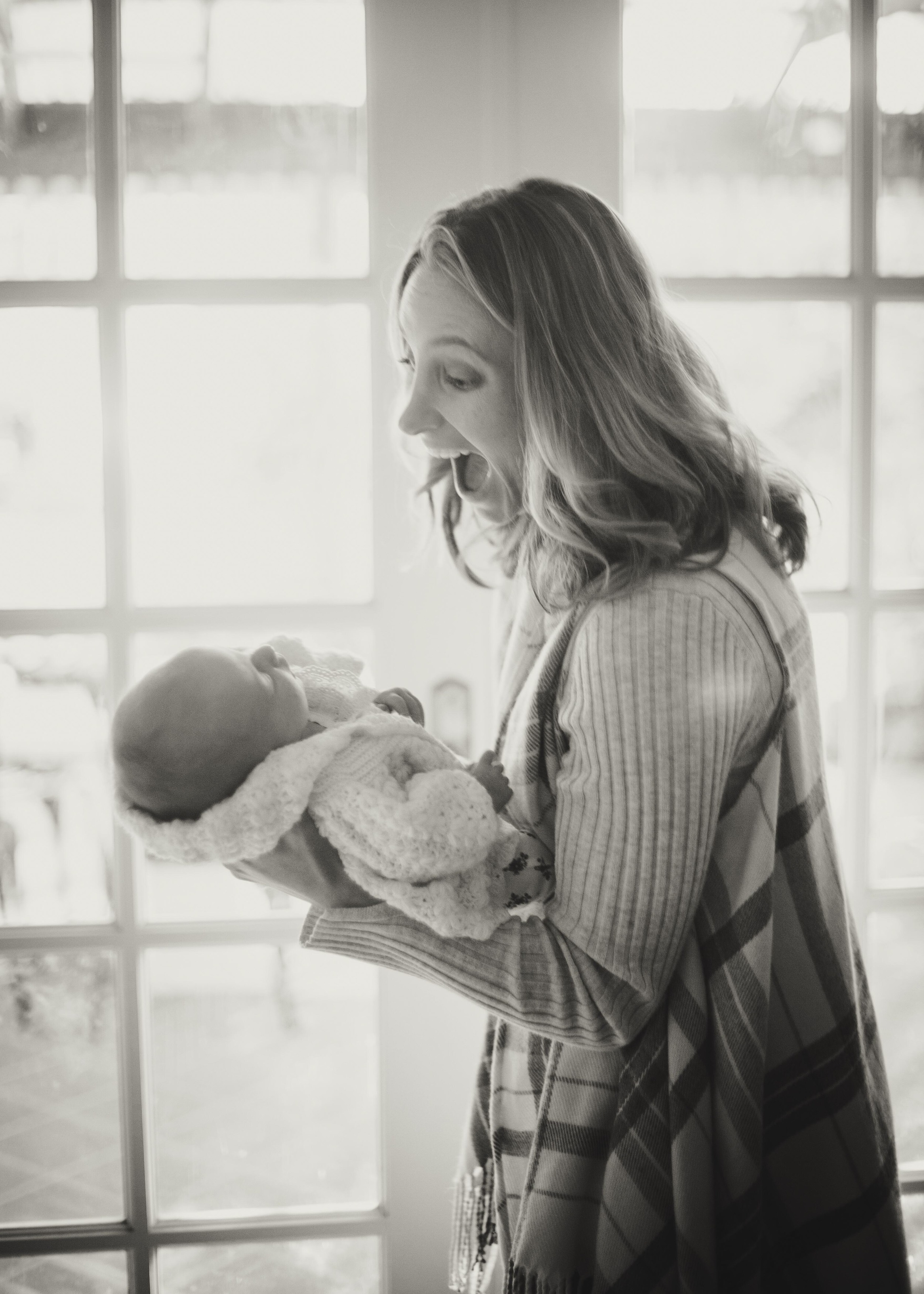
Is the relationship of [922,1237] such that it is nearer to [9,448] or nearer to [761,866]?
[761,866]

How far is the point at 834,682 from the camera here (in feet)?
4.08

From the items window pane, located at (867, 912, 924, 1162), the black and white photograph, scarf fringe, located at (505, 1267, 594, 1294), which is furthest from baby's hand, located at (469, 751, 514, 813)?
window pane, located at (867, 912, 924, 1162)

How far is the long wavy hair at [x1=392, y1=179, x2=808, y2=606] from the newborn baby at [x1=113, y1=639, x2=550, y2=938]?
23 cm

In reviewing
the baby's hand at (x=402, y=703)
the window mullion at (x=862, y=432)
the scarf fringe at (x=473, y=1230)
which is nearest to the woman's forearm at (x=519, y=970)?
the baby's hand at (x=402, y=703)

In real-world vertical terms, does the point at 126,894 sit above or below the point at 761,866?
below

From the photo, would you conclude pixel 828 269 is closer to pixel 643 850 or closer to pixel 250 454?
pixel 250 454

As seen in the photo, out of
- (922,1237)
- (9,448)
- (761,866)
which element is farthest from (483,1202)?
(9,448)

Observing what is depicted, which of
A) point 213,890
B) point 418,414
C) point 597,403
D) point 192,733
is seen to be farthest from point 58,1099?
point 597,403

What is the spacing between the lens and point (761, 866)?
729 mm

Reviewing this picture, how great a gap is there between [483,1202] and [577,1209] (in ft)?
0.75

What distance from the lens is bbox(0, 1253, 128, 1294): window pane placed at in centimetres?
127

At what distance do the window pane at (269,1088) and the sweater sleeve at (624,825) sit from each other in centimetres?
61

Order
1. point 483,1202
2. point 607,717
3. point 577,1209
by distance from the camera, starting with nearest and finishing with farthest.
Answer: point 607,717, point 577,1209, point 483,1202

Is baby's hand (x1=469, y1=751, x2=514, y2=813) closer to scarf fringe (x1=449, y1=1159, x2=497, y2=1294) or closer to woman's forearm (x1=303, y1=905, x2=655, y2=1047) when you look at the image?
woman's forearm (x1=303, y1=905, x2=655, y2=1047)
